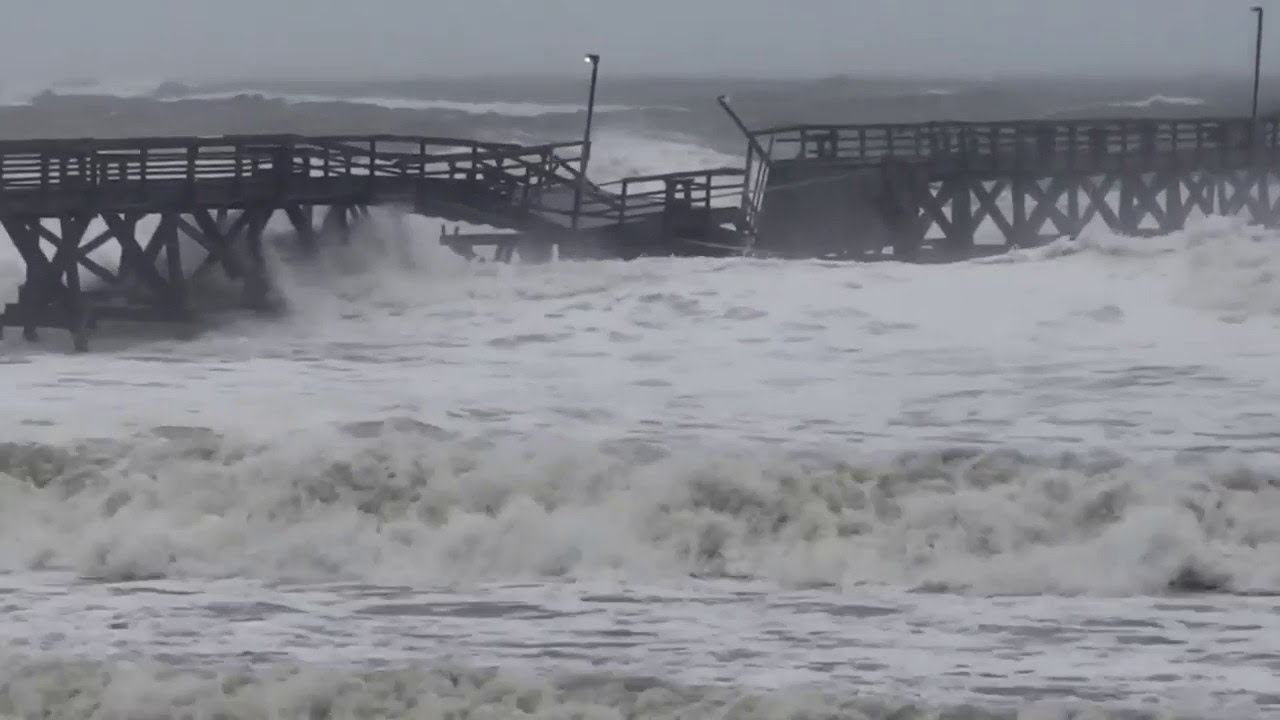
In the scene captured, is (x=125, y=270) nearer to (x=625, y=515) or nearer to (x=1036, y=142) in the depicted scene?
(x=625, y=515)

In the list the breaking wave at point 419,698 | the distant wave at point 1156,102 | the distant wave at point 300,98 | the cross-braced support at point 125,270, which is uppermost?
the breaking wave at point 419,698

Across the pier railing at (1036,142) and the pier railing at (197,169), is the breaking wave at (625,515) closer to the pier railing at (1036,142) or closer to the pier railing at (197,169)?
the pier railing at (197,169)

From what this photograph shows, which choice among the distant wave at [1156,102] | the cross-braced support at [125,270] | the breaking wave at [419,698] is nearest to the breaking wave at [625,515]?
the breaking wave at [419,698]

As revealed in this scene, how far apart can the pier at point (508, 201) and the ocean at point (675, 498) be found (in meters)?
1.09

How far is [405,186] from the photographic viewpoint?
26.5m

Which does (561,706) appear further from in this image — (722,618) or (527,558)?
(527,558)

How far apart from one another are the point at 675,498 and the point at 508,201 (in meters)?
13.7

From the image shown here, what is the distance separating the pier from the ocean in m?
1.09

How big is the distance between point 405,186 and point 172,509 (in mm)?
12844

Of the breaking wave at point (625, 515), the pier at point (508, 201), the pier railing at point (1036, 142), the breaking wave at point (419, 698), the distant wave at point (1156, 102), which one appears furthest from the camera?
the distant wave at point (1156, 102)

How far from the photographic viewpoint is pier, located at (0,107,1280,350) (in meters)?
23.1

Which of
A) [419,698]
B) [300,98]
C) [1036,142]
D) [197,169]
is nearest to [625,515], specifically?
[419,698]

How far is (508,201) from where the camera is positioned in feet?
89.5

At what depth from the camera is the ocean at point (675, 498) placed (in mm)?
10148
